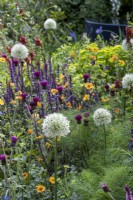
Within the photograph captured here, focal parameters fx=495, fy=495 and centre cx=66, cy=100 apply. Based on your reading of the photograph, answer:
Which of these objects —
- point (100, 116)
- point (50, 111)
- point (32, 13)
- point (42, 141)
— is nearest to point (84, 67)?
point (50, 111)

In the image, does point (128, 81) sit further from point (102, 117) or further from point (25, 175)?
point (25, 175)

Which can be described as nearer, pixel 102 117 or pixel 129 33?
pixel 102 117

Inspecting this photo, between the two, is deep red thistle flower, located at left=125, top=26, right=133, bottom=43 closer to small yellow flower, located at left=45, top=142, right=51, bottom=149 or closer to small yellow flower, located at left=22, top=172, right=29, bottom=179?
small yellow flower, located at left=45, top=142, right=51, bottom=149

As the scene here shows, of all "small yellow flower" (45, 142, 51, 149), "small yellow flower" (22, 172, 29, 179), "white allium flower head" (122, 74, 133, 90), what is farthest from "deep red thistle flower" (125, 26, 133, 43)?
"small yellow flower" (22, 172, 29, 179)

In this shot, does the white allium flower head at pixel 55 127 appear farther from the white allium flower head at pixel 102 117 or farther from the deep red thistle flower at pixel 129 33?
the deep red thistle flower at pixel 129 33

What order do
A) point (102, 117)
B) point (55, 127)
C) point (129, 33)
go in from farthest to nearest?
1. point (129, 33)
2. point (102, 117)
3. point (55, 127)

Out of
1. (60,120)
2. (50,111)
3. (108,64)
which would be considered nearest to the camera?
(60,120)

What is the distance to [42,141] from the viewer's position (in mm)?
2832

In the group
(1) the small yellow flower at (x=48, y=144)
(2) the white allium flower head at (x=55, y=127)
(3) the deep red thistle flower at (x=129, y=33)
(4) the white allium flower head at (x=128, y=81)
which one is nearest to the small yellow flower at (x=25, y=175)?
(1) the small yellow flower at (x=48, y=144)

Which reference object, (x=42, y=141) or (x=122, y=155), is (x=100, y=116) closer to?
(x=122, y=155)

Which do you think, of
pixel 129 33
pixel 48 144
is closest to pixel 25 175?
pixel 48 144

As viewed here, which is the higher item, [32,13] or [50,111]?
[32,13]

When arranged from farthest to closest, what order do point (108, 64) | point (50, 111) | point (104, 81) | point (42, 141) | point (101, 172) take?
point (108, 64) < point (104, 81) < point (50, 111) < point (42, 141) < point (101, 172)

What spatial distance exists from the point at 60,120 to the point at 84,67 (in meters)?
1.72
